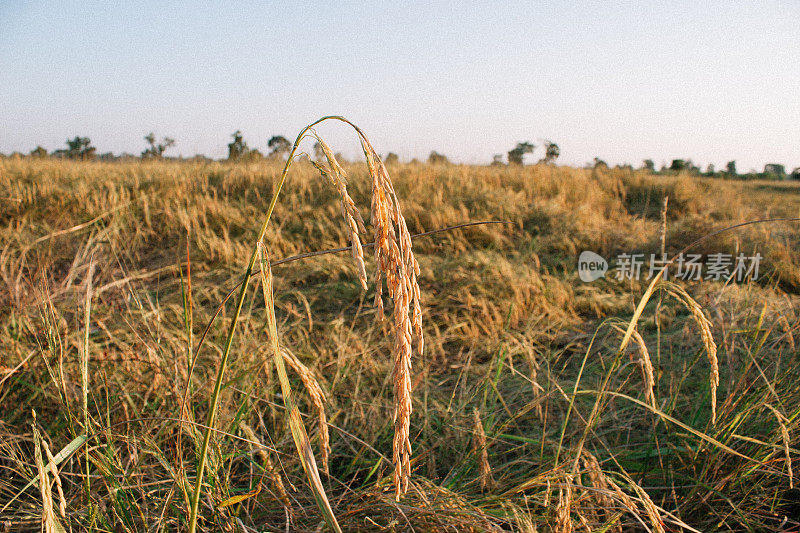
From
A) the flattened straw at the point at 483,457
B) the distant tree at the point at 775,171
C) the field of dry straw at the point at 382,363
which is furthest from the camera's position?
the distant tree at the point at 775,171

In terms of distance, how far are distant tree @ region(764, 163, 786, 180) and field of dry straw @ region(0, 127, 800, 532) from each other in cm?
732

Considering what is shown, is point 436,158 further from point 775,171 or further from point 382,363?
point 775,171

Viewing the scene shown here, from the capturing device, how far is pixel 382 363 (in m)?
2.33

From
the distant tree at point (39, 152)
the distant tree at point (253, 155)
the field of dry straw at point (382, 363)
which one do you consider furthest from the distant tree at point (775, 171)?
the distant tree at point (39, 152)

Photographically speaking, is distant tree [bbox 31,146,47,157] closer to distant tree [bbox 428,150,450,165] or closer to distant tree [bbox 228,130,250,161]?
distant tree [bbox 228,130,250,161]

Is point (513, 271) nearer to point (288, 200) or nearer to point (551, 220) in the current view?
point (551, 220)

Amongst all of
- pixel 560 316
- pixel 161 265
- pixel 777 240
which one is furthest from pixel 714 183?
pixel 161 265

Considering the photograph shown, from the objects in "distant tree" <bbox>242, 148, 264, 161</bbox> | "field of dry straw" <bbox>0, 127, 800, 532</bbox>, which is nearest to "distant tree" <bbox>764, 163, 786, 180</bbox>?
"field of dry straw" <bbox>0, 127, 800, 532</bbox>

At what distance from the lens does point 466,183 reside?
5.29m

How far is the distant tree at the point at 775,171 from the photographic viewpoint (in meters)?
11.7

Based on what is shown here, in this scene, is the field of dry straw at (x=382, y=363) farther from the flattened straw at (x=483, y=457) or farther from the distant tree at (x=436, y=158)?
the distant tree at (x=436, y=158)

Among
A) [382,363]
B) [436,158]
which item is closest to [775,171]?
[436,158]

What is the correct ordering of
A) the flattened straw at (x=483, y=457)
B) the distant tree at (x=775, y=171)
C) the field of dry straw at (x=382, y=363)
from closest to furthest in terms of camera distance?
the field of dry straw at (x=382, y=363) < the flattened straw at (x=483, y=457) < the distant tree at (x=775, y=171)

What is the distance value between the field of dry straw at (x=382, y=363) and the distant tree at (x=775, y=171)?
24.0ft
